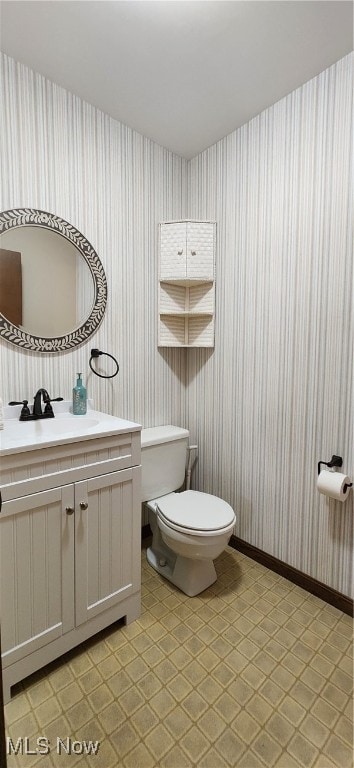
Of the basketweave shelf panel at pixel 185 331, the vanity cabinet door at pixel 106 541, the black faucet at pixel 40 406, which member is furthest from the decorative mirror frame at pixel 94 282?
the vanity cabinet door at pixel 106 541

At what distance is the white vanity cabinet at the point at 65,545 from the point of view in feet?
3.93

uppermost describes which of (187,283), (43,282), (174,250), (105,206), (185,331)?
(105,206)

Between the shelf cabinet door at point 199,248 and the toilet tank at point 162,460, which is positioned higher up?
the shelf cabinet door at point 199,248

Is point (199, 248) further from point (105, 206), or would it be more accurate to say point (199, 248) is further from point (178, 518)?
point (178, 518)

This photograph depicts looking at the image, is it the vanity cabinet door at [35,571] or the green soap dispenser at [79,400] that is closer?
the vanity cabinet door at [35,571]

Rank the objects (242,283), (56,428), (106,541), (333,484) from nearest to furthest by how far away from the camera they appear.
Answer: (106,541) < (333,484) < (56,428) < (242,283)

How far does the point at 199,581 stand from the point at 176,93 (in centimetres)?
249

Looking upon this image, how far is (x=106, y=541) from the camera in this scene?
1.44 meters

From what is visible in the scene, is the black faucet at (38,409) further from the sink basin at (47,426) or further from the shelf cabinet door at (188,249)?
the shelf cabinet door at (188,249)

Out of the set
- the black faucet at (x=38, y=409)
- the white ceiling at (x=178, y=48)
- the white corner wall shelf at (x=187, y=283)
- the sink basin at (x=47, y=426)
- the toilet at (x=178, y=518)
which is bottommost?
the toilet at (x=178, y=518)

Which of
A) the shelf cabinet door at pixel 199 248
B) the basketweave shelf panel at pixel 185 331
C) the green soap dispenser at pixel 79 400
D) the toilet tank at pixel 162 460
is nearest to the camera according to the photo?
the green soap dispenser at pixel 79 400

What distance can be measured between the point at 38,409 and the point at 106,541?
26.6 inches

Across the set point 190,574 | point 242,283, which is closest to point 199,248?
point 242,283

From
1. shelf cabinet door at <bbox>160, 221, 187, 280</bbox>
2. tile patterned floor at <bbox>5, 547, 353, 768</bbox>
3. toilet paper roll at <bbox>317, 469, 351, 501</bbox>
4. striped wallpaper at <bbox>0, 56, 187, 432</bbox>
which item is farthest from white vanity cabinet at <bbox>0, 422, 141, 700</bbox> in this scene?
shelf cabinet door at <bbox>160, 221, 187, 280</bbox>
